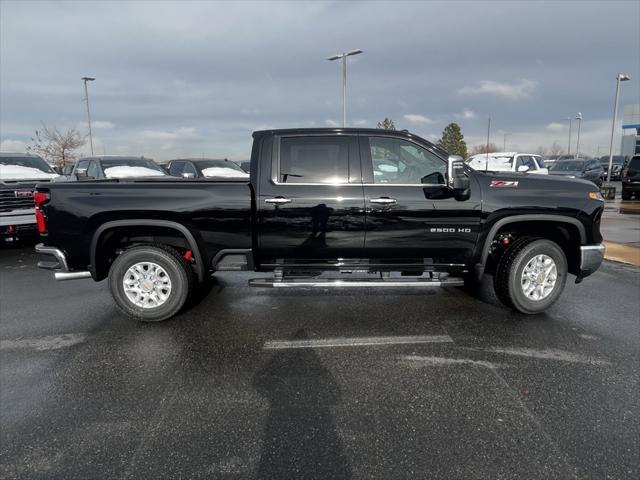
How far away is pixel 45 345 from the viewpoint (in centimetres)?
393

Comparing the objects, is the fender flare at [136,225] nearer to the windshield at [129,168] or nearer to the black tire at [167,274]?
the black tire at [167,274]

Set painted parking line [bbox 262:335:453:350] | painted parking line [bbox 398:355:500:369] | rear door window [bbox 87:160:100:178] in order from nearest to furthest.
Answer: painted parking line [bbox 398:355:500:369]
painted parking line [bbox 262:335:453:350]
rear door window [bbox 87:160:100:178]

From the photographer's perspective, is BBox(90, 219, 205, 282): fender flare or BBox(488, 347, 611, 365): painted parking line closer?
BBox(488, 347, 611, 365): painted parking line

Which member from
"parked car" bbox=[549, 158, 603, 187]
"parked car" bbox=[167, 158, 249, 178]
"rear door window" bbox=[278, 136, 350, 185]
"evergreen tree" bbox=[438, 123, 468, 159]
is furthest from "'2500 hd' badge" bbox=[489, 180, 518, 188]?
"evergreen tree" bbox=[438, 123, 468, 159]

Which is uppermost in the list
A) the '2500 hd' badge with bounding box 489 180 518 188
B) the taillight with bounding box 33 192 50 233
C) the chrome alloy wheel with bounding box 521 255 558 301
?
the '2500 hd' badge with bounding box 489 180 518 188

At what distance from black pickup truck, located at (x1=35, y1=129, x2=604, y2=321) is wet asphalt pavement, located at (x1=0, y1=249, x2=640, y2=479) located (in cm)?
49

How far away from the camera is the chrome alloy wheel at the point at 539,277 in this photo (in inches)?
178

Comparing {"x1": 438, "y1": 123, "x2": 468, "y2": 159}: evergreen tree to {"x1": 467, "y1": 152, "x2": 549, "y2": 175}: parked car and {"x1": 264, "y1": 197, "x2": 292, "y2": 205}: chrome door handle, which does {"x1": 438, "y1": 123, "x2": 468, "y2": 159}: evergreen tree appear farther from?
{"x1": 264, "y1": 197, "x2": 292, "y2": 205}: chrome door handle

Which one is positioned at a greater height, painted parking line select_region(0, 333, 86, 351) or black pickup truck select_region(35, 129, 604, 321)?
black pickup truck select_region(35, 129, 604, 321)

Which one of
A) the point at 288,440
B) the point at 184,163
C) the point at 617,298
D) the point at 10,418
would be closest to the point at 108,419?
the point at 10,418

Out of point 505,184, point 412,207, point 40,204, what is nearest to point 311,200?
point 412,207

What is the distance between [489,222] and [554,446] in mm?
2446

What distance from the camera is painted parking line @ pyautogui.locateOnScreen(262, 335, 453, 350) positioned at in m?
3.84

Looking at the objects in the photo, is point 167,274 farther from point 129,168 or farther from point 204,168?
point 204,168
